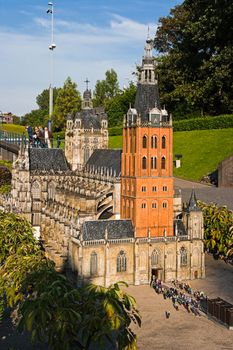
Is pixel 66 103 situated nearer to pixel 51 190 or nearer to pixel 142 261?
pixel 51 190

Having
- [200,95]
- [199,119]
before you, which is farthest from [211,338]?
[199,119]

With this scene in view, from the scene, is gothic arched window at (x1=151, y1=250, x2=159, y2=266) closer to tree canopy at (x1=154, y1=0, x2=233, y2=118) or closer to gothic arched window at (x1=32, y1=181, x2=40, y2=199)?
gothic arched window at (x1=32, y1=181, x2=40, y2=199)

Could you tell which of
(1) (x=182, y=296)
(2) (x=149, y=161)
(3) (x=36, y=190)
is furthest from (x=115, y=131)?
(1) (x=182, y=296)

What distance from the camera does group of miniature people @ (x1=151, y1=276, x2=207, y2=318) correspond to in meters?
53.5

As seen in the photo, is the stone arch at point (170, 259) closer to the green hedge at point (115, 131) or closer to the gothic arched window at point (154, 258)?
the gothic arched window at point (154, 258)

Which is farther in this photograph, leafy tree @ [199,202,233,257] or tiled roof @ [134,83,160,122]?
leafy tree @ [199,202,233,257]

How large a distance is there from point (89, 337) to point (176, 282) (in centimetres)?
3694

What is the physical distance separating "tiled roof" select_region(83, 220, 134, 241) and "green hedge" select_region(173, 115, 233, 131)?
67.3 metres

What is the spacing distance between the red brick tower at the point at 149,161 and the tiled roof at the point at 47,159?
103ft

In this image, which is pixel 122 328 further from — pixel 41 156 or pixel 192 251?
pixel 41 156

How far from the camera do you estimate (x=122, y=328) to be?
29.2 meters

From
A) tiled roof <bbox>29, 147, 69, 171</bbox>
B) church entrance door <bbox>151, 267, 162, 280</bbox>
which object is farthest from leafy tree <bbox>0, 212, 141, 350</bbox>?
tiled roof <bbox>29, 147, 69, 171</bbox>

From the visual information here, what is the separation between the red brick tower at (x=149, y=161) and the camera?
214 ft

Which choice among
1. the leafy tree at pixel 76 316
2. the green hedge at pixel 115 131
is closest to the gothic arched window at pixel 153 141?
the leafy tree at pixel 76 316
